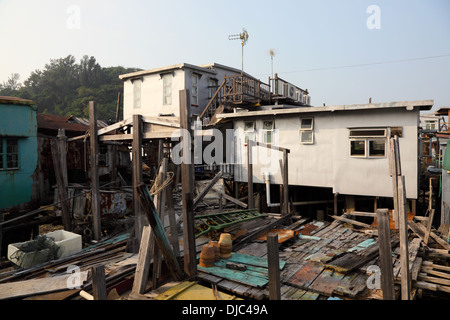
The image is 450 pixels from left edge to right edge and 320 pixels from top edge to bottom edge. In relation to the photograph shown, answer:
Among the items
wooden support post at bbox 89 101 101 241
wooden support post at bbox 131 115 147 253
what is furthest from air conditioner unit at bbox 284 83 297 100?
wooden support post at bbox 131 115 147 253

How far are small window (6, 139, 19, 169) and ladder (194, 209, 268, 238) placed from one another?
9026 mm

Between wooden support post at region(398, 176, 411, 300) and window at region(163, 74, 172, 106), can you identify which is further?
window at region(163, 74, 172, 106)

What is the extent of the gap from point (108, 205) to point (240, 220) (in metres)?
5.13

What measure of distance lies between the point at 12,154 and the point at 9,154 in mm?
121

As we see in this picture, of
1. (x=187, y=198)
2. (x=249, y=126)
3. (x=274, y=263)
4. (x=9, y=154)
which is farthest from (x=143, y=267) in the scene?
(x=249, y=126)

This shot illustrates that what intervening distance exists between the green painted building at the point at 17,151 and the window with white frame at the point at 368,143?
49.0ft

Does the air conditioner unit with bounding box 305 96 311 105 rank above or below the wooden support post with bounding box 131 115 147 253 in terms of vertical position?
above

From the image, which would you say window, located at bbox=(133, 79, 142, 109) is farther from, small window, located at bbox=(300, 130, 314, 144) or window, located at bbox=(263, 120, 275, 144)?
small window, located at bbox=(300, 130, 314, 144)

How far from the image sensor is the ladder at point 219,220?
8.70 metres

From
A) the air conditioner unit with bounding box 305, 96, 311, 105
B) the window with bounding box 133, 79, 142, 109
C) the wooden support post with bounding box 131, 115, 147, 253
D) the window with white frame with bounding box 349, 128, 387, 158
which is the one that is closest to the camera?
the wooden support post with bounding box 131, 115, 147, 253

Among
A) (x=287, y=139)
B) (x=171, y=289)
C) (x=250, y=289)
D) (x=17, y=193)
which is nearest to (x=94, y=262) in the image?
(x=171, y=289)

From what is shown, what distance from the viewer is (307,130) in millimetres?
15062

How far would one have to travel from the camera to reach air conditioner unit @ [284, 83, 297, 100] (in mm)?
20031

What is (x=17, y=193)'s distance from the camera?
42.1ft
